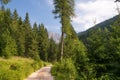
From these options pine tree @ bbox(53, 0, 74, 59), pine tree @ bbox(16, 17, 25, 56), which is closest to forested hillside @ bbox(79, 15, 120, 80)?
pine tree @ bbox(53, 0, 74, 59)

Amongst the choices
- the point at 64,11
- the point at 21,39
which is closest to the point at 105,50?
the point at 64,11

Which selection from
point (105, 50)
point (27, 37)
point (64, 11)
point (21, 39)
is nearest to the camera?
point (105, 50)

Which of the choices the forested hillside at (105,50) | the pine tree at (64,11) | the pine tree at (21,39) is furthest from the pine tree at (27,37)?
the forested hillside at (105,50)

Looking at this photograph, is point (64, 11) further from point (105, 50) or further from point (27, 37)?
point (27, 37)

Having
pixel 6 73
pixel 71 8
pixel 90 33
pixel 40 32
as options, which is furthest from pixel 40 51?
pixel 90 33

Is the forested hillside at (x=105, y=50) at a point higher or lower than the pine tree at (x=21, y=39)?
lower

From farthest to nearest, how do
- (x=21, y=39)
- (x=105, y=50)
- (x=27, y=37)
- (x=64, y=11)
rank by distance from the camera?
(x=27, y=37)
(x=21, y=39)
(x=64, y=11)
(x=105, y=50)

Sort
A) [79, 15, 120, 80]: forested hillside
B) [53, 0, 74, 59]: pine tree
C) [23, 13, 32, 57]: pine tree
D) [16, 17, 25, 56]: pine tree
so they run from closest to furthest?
[79, 15, 120, 80]: forested hillside < [53, 0, 74, 59]: pine tree < [16, 17, 25, 56]: pine tree < [23, 13, 32, 57]: pine tree

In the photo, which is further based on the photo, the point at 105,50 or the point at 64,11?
the point at 64,11

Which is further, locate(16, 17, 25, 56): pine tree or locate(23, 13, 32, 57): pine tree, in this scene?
locate(23, 13, 32, 57): pine tree

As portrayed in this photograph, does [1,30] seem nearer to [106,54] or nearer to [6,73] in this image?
[6,73]

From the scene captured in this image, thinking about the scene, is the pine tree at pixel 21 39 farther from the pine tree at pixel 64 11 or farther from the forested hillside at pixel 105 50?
the forested hillside at pixel 105 50

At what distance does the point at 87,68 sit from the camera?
14406mm

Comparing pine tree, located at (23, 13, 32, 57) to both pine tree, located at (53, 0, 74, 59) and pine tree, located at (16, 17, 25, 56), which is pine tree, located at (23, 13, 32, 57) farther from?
pine tree, located at (53, 0, 74, 59)
